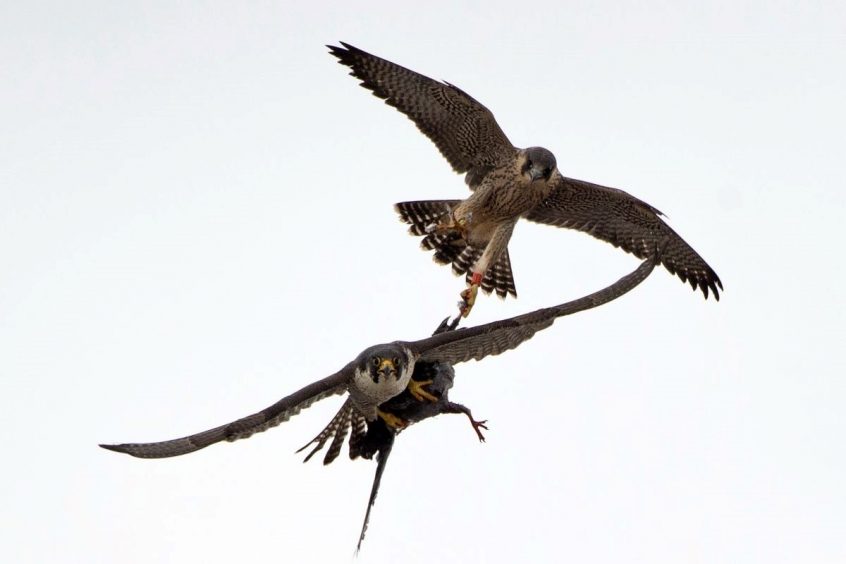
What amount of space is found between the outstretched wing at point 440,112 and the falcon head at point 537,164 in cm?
31

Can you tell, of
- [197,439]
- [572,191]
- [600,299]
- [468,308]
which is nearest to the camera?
[197,439]

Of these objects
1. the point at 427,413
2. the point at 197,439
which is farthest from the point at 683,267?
the point at 197,439

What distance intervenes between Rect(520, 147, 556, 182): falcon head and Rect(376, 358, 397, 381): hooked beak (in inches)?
133

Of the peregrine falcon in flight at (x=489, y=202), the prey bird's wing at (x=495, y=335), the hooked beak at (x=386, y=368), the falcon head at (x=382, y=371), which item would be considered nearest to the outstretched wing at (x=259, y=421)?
the falcon head at (x=382, y=371)

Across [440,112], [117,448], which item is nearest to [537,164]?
[440,112]

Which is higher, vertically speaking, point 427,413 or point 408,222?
point 408,222

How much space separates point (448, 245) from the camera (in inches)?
512

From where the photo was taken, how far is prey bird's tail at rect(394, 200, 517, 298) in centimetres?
1293

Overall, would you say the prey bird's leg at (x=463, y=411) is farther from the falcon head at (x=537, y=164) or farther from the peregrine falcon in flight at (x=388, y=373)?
the falcon head at (x=537, y=164)

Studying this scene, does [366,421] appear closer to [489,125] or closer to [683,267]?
[489,125]

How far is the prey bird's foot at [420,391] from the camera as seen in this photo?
32.7 feet

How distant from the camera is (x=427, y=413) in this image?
9.99m

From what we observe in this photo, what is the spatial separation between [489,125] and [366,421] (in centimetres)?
321

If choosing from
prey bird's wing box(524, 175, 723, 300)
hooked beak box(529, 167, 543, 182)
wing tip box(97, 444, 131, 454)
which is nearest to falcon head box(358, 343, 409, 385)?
wing tip box(97, 444, 131, 454)
